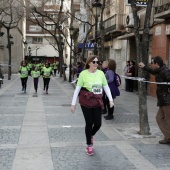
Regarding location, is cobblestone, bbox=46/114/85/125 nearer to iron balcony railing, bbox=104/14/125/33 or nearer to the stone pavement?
the stone pavement

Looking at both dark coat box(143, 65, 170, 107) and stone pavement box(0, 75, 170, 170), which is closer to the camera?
stone pavement box(0, 75, 170, 170)

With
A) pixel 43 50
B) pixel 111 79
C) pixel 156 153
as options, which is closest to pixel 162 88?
pixel 156 153

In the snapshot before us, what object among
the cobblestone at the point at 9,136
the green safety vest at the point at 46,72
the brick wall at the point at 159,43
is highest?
the brick wall at the point at 159,43

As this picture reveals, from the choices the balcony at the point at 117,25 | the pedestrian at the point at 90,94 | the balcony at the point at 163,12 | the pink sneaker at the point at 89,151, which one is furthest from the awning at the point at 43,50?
the pink sneaker at the point at 89,151

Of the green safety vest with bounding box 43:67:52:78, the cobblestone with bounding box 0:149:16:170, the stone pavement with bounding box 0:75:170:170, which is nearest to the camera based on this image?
the cobblestone with bounding box 0:149:16:170

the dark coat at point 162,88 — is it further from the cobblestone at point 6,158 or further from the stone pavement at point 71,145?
the cobblestone at point 6,158

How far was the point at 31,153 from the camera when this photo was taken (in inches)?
248

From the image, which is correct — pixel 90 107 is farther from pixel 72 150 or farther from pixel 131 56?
pixel 131 56

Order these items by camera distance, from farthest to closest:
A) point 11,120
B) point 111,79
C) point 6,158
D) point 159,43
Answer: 1. point 159,43
2. point 111,79
3. point 11,120
4. point 6,158

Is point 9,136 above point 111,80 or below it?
below

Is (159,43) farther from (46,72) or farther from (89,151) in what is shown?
(89,151)

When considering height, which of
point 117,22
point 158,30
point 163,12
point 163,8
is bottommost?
point 158,30

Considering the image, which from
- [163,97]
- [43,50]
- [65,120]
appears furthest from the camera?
[43,50]

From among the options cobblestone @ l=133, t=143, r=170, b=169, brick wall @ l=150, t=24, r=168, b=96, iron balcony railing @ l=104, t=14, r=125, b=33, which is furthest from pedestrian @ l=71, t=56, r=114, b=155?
iron balcony railing @ l=104, t=14, r=125, b=33
